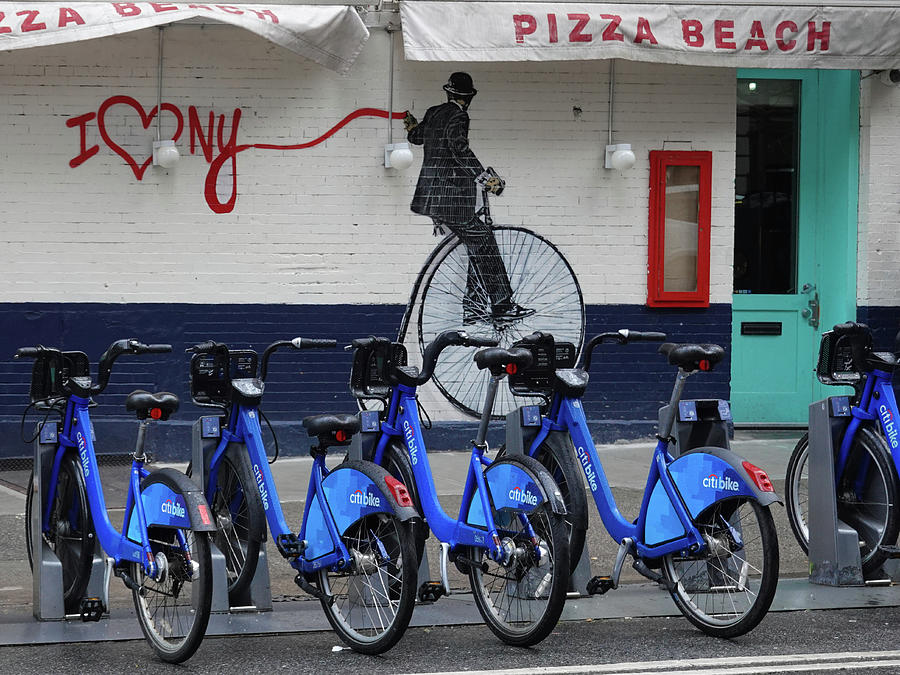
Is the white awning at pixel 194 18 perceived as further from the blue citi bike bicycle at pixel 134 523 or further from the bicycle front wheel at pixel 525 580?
the bicycle front wheel at pixel 525 580

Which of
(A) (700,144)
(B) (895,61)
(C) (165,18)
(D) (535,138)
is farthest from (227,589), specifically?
(B) (895,61)

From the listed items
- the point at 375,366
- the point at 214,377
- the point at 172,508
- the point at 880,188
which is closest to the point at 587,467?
the point at 375,366

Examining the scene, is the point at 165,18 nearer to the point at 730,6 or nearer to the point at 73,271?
the point at 73,271

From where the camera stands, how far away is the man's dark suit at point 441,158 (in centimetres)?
1074

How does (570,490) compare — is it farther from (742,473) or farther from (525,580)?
(742,473)

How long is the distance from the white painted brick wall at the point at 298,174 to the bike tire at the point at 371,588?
537 centimetres

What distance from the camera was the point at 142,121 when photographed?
10352mm

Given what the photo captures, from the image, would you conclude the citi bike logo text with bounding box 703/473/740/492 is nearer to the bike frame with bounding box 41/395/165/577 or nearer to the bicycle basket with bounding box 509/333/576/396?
the bicycle basket with bounding box 509/333/576/396

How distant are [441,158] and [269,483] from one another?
545 centimetres

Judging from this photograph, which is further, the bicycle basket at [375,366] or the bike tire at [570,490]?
the bicycle basket at [375,366]

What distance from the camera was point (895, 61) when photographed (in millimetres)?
10602

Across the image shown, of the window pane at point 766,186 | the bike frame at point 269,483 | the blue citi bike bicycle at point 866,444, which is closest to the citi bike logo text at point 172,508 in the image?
the bike frame at point 269,483

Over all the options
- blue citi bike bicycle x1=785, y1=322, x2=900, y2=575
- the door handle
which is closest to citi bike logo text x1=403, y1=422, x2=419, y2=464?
blue citi bike bicycle x1=785, y1=322, x2=900, y2=575

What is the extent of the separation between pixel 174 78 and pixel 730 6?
14.6ft
